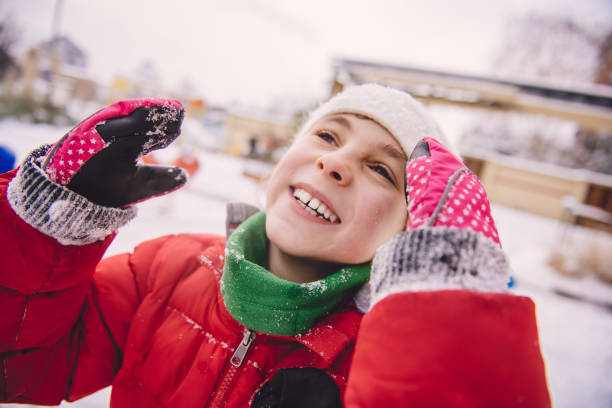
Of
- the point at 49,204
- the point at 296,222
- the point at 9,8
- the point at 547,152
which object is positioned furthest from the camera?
the point at 547,152

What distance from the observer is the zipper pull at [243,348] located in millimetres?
824

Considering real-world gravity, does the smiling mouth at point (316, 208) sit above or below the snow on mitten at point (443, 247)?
below

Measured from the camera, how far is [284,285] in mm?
797

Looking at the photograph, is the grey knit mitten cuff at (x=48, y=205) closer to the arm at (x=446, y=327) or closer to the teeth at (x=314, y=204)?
the teeth at (x=314, y=204)

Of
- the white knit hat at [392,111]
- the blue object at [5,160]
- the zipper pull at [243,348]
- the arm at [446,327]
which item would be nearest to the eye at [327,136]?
the white knit hat at [392,111]

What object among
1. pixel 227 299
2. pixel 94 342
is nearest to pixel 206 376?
pixel 227 299

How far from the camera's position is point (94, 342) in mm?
964

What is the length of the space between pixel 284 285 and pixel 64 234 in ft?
1.86

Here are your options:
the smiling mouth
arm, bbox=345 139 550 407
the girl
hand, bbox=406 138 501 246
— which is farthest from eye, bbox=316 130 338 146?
arm, bbox=345 139 550 407

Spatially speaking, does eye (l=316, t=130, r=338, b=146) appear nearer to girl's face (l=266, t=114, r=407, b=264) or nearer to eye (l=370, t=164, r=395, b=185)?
girl's face (l=266, t=114, r=407, b=264)

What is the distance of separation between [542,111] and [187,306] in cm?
720

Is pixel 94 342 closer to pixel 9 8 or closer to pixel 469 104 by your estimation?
pixel 469 104

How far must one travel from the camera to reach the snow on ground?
2404 millimetres

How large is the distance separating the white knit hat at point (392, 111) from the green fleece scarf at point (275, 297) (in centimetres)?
51
